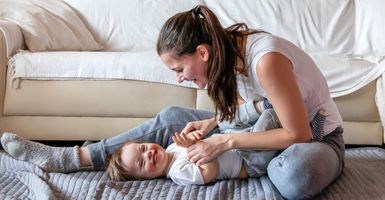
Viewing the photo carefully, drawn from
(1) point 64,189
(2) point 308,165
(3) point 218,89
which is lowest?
(1) point 64,189

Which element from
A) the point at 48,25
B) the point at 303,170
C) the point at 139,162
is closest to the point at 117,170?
the point at 139,162

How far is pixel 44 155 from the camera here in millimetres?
1560

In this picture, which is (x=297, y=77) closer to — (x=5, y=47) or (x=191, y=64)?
(x=191, y=64)

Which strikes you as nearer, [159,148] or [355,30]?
[159,148]

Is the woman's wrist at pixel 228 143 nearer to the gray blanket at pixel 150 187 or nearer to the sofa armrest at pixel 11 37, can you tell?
the gray blanket at pixel 150 187

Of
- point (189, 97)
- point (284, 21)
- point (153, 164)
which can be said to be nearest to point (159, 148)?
point (153, 164)

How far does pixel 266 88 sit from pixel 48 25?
1313mm

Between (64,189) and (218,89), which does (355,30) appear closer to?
(218,89)

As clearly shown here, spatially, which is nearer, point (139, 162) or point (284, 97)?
point (284, 97)

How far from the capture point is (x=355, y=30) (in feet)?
7.69

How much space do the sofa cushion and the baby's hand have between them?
964 millimetres

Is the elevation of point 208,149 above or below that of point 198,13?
below

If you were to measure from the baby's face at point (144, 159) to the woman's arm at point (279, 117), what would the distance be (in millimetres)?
156

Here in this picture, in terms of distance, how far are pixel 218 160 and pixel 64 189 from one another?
1.44 feet
